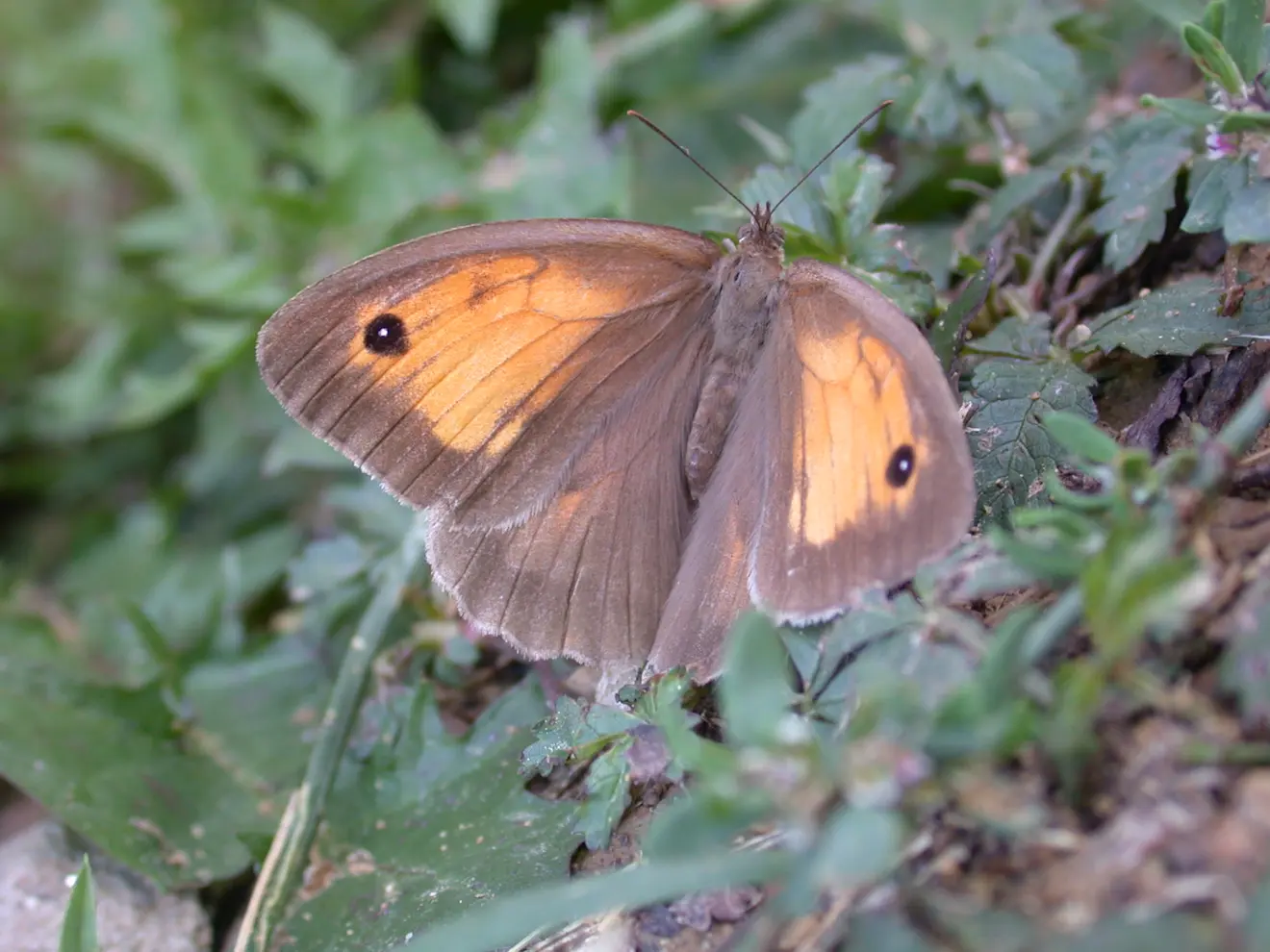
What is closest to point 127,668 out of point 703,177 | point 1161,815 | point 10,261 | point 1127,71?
point 10,261

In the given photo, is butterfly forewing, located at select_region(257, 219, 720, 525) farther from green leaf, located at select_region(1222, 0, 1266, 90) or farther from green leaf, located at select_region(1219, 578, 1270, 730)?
green leaf, located at select_region(1219, 578, 1270, 730)

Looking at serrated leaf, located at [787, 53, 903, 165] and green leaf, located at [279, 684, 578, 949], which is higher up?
serrated leaf, located at [787, 53, 903, 165]

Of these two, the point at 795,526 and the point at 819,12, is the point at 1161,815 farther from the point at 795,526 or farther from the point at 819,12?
the point at 819,12

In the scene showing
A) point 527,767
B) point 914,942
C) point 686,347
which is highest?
point 686,347

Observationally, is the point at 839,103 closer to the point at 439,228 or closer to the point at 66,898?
the point at 439,228

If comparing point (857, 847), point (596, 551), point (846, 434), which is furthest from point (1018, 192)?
point (857, 847)

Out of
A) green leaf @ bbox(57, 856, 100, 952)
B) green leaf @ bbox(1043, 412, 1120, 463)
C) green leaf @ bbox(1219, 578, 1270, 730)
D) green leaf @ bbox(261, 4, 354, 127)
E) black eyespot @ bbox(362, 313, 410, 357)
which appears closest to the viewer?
green leaf @ bbox(1219, 578, 1270, 730)

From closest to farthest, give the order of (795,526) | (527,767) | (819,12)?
1. (795,526)
2. (527,767)
3. (819,12)

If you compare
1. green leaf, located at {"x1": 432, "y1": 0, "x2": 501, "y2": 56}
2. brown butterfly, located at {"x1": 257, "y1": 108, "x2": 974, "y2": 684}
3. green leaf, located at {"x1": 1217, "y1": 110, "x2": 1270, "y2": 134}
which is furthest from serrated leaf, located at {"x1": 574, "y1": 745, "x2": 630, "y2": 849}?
green leaf, located at {"x1": 432, "y1": 0, "x2": 501, "y2": 56}
